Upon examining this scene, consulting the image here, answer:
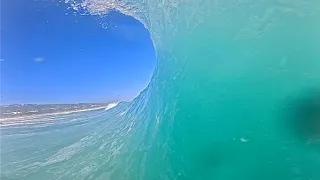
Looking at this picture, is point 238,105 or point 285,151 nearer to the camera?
point 285,151

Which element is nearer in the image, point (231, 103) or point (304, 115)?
point (304, 115)

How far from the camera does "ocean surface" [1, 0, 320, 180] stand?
14.1 feet

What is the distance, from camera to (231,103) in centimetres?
470

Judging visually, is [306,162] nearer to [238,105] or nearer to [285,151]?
[285,151]

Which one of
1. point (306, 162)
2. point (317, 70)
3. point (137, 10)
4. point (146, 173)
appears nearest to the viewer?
point (306, 162)

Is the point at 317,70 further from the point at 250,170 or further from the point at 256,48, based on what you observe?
the point at 250,170

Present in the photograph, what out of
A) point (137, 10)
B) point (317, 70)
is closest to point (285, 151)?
point (317, 70)

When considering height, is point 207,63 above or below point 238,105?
above

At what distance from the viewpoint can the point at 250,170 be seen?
14.0ft

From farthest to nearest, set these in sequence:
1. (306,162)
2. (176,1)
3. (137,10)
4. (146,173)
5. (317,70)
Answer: (137,10), (176,1), (146,173), (317,70), (306,162)

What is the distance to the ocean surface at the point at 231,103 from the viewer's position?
431 centimetres

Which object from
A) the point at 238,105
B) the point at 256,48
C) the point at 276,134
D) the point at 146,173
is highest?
the point at 256,48

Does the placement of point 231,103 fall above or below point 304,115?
above

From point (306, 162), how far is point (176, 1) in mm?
3447
